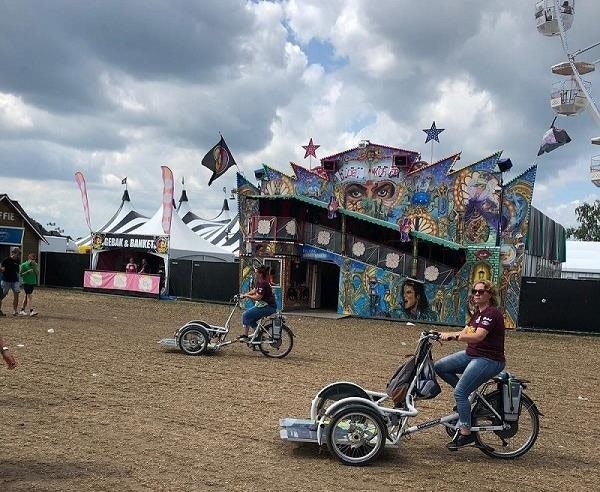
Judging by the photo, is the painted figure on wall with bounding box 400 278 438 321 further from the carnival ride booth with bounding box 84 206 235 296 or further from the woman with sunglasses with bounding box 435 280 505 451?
the woman with sunglasses with bounding box 435 280 505 451

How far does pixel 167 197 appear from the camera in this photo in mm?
28734

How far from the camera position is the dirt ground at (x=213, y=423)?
5066 millimetres

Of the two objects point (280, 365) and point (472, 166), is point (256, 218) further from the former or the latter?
point (280, 365)

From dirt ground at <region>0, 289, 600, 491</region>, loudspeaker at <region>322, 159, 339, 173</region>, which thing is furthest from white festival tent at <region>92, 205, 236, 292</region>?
dirt ground at <region>0, 289, 600, 491</region>

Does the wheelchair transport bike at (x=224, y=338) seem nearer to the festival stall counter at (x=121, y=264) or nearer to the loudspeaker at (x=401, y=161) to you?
the loudspeaker at (x=401, y=161)

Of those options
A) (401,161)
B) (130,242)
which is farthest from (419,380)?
(130,242)

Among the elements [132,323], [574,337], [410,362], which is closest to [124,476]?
[410,362]

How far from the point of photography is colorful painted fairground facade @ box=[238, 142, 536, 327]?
71.7ft

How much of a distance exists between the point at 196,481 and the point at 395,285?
18748mm

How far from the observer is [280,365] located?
35.2 ft

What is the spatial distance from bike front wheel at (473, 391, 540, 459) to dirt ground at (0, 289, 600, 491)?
0.12 metres

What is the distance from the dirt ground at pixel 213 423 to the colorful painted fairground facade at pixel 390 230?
8859 mm

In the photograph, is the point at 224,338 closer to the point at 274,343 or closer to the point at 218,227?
the point at 274,343

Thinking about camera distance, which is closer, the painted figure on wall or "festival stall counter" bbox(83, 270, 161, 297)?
the painted figure on wall
